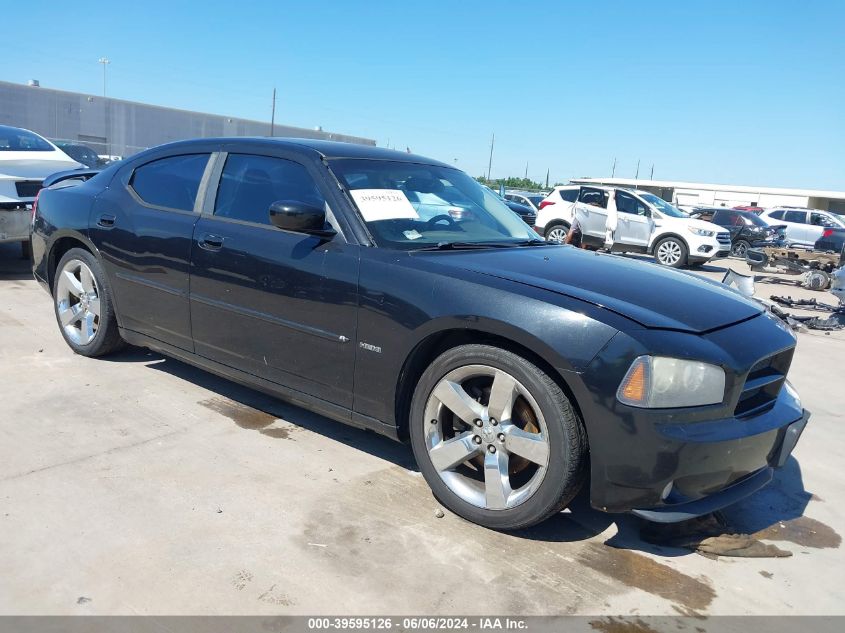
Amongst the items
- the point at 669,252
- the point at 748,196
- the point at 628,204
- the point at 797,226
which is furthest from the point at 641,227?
the point at 748,196

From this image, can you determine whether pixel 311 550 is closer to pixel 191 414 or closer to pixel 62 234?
pixel 191 414

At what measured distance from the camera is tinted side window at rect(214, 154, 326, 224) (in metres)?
3.61

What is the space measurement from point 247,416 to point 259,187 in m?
1.34

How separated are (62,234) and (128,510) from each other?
2.68 metres

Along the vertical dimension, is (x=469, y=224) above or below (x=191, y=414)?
above

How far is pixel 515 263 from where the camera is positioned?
10.5ft

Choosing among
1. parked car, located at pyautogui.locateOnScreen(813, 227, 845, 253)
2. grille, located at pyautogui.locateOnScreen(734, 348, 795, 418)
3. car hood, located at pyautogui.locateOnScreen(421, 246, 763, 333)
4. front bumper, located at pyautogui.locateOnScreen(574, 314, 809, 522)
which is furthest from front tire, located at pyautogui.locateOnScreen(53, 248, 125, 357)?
parked car, located at pyautogui.locateOnScreen(813, 227, 845, 253)

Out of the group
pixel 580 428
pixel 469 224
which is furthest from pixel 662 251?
Answer: pixel 580 428

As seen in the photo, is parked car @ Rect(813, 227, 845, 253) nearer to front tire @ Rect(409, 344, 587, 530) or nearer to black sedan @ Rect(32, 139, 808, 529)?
black sedan @ Rect(32, 139, 808, 529)

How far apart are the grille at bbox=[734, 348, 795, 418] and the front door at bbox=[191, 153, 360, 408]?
1.72 meters

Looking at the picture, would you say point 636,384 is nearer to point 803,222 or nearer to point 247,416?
point 247,416

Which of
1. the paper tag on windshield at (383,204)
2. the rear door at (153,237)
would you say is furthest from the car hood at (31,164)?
the paper tag on windshield at (383,204)

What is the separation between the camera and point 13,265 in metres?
8.54

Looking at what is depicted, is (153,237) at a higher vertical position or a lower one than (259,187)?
lower
